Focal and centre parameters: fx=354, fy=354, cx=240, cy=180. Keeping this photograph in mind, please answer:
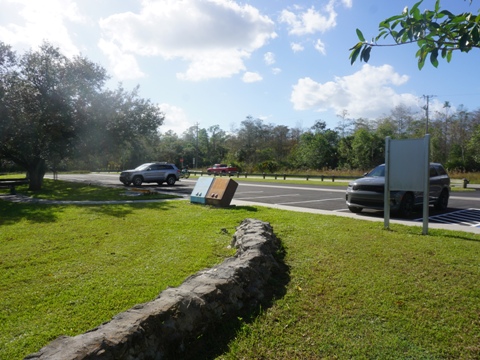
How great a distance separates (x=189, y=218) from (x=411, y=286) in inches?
252

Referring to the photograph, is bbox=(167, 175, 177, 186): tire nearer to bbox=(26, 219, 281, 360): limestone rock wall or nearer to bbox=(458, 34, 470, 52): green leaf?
bbox=(26, 219, 281, 360): limestone rock wall

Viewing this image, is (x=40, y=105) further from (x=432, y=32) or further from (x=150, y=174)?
(x=432, y=32)

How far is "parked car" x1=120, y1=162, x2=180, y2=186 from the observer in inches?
994

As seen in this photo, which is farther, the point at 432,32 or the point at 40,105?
the point at 40,105

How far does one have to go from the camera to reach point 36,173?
21344 mm

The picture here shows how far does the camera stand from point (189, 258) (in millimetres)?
5719

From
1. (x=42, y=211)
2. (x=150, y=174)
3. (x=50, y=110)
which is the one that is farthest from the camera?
(x=150, y=174)

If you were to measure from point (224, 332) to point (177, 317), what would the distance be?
0.55 m

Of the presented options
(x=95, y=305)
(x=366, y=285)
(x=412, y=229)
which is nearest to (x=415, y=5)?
(x=366, y=285)

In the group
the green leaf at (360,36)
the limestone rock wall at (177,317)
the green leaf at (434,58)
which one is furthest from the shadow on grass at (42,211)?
the green leaf at (434,58)

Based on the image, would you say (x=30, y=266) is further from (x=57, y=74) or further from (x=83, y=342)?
(x=57, y=74)

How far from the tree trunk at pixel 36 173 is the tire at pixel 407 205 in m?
20.1

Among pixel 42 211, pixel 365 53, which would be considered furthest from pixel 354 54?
pixel 42 211

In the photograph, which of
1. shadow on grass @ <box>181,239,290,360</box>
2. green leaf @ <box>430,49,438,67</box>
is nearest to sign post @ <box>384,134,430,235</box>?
shadow on grass @ <box>181,239,290,360</box>
